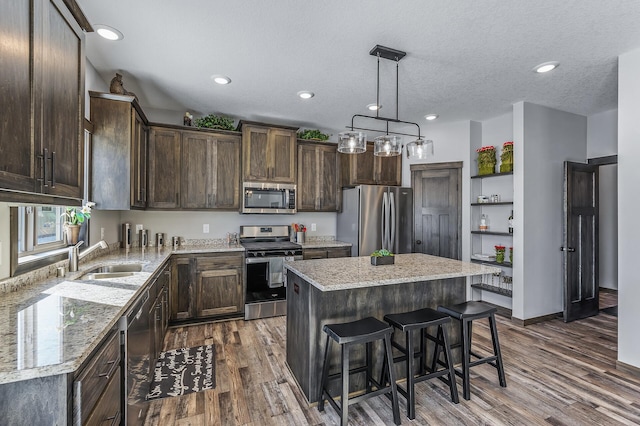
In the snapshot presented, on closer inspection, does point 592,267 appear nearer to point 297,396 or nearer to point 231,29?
point 297,396

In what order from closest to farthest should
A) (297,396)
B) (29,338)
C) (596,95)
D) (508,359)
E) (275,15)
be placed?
(29,338) < (275,15) < (297,396) < (508,359) < (596,95)

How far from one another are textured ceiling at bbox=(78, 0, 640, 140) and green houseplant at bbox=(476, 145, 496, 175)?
59 cm

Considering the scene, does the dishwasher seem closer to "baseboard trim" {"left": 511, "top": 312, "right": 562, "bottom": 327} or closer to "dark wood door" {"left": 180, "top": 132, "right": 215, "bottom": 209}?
"dark wood door" {"left": 180, "top": 132, "right": 215, "bottom": 209}

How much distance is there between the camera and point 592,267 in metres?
4.37

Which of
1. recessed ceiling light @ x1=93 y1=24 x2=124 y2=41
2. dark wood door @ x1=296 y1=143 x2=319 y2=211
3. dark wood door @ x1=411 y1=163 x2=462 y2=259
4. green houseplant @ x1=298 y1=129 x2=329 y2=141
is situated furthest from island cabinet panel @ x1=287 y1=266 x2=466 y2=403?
green houseplant @ x1=298 y1=129 x2=329 y2=141

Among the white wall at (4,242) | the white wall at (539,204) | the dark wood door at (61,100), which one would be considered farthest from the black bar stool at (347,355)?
the white wall at (539,204)

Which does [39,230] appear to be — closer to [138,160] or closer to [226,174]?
[138,160]

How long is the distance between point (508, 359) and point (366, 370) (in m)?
1.60

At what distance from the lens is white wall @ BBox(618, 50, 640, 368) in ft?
9.02

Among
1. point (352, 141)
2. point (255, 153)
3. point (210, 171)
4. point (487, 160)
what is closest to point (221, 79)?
point (255, 153)

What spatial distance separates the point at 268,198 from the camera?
443cm

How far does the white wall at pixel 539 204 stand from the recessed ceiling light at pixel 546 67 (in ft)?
3.14

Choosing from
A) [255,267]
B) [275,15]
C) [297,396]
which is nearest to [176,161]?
[255,267]

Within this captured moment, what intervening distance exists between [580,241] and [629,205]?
5.47ft
